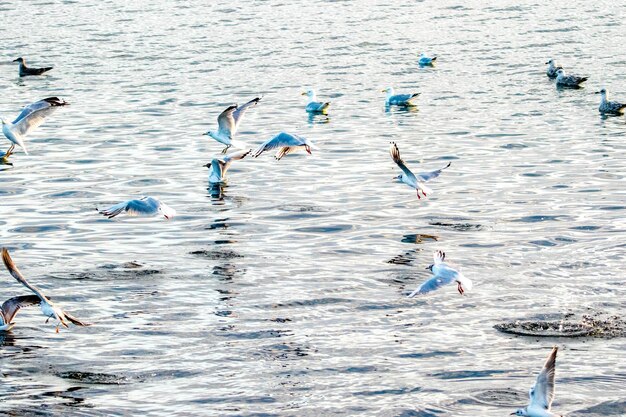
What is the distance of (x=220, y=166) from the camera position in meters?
22.8

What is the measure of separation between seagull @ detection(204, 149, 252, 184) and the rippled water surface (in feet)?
1.27

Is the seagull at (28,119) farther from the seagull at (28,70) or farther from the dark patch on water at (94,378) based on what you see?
the seagull at (28,70)

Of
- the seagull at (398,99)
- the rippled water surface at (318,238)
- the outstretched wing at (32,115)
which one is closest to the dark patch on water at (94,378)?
the rippled water surface at (318,238)

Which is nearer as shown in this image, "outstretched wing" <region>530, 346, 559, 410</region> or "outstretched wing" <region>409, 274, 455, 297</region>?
"outstretched wing" <region>530, 346, 559, 410</region>

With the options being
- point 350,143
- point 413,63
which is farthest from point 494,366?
point 413,63

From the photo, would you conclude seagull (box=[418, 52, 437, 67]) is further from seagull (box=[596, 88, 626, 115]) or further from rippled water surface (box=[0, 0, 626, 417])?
seagull (box=[596, 88, 626, 115])

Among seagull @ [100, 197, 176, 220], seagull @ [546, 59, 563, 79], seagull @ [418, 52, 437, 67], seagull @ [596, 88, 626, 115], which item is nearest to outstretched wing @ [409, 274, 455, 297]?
seagull @ [100, 197, 176, 220]

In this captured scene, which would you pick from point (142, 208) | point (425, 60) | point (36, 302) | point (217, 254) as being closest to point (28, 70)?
point (425, 60)

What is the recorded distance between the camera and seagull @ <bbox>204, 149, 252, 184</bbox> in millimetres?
22720

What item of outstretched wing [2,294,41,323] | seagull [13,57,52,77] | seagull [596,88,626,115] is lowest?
seagull [13,57,52,77]

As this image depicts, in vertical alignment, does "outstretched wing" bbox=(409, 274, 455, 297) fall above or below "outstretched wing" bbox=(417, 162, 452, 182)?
above

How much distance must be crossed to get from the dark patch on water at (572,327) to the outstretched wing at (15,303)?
17.0 ft

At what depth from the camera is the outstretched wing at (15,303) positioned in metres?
13.6

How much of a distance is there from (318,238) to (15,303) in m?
6.10
